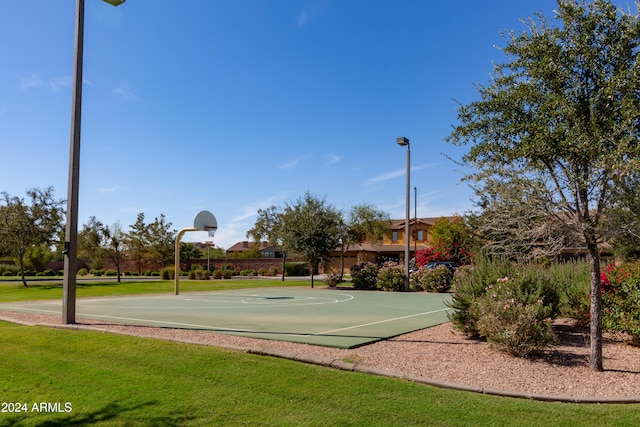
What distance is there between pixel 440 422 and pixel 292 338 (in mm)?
4962

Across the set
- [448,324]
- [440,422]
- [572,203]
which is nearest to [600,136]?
[572,203]

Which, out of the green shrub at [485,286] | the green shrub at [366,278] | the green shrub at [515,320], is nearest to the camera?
the green shrub at [515,320]

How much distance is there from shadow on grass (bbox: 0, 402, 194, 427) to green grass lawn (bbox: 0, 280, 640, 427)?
1 centimetres

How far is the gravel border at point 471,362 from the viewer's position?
20.9 feet

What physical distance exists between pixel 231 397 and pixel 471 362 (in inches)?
160

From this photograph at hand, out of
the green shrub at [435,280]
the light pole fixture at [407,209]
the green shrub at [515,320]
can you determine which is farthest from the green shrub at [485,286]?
the green shrub at [435,280]

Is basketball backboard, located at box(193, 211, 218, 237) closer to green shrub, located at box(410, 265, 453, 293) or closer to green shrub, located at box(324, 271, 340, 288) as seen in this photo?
green shrub, located at box(324, 271, 340, 288)

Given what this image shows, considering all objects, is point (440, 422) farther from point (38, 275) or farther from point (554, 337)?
point (38, 275)

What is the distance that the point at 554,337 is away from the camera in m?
8.29

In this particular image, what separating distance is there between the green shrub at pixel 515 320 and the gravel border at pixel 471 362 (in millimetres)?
249

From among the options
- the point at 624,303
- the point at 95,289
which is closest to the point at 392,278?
the point at 95,289

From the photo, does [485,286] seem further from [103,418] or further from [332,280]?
[332,280]

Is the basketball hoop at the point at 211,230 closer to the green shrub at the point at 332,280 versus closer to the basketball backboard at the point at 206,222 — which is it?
the basketball backboard at the point at 206,222

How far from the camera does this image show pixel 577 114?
7.30m
